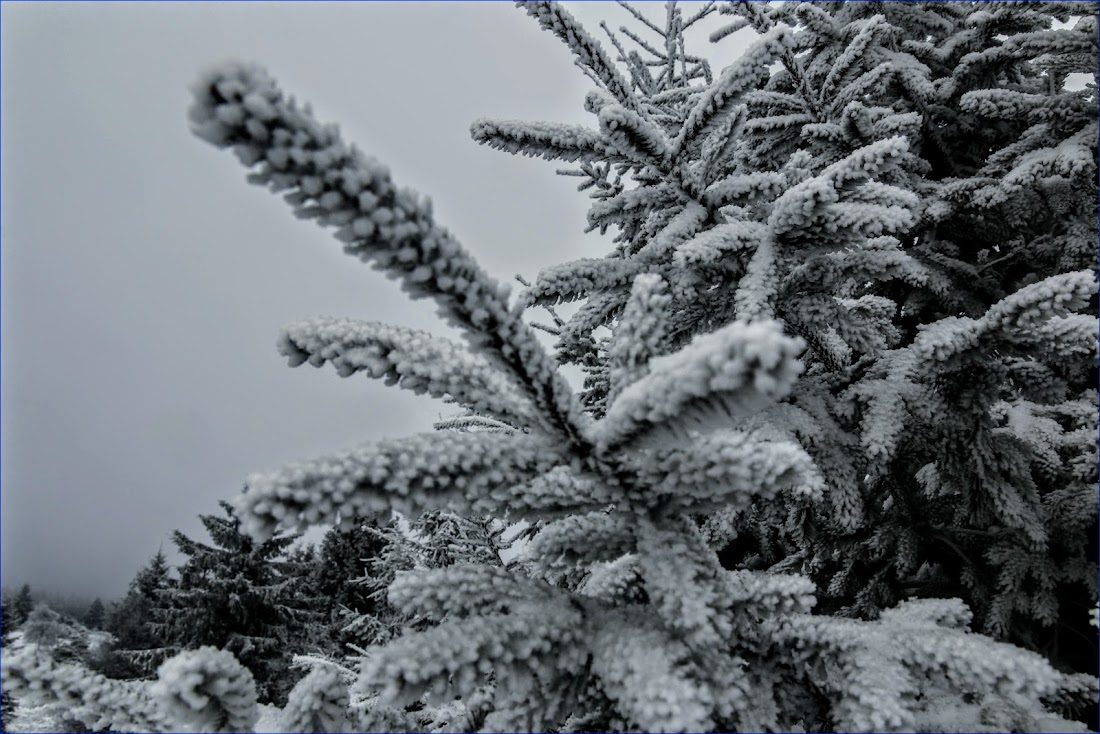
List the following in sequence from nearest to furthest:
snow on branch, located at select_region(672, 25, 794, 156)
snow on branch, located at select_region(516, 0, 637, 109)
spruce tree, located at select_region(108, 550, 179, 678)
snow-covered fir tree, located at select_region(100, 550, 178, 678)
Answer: snow on branch, located at select_region(672, 25, 794, 156), snow on branch, located at select_region(516, 0, 637, 109), snow-covered fir tree, located at select_region(100, 550, 178, 678), spruce tree, located at select_region(108, 550, 179, 678)

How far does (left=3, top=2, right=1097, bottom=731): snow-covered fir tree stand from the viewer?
1.06 meters

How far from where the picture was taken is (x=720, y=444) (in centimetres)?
135

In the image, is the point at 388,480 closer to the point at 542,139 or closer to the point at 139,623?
the point at 542,139

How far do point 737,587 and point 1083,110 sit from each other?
452cm

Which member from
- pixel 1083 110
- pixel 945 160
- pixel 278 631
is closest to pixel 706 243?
pixel 1083 110

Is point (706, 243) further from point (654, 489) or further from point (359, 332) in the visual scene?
point (359, 332)

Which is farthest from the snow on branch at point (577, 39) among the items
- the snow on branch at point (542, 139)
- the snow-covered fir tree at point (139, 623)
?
the snow-covered fir tree at point (139, 623)

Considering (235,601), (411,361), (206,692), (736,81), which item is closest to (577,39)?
(736,81)

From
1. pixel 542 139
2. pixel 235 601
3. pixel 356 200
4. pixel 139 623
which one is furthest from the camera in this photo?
pixel 139 623

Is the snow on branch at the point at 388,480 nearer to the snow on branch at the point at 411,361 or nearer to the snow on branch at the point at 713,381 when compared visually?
the snow on branch at the point at 411,361

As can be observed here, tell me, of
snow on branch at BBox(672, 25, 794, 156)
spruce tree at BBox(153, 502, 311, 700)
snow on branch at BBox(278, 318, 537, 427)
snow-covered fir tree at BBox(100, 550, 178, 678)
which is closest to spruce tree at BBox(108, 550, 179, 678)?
snow-covered fir tree at BBox(100, 550, 178, 678)

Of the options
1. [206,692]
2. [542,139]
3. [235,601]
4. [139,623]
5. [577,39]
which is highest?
[577,39]

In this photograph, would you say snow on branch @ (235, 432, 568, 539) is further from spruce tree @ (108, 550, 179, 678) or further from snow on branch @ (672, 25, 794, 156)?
spruce tree @ (108, 550, 179, 678)

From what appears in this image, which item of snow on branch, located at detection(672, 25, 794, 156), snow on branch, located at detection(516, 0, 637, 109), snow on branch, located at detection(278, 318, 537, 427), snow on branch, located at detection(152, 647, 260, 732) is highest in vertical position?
snow on branch, located at detection(516, 0, 637, 109)
